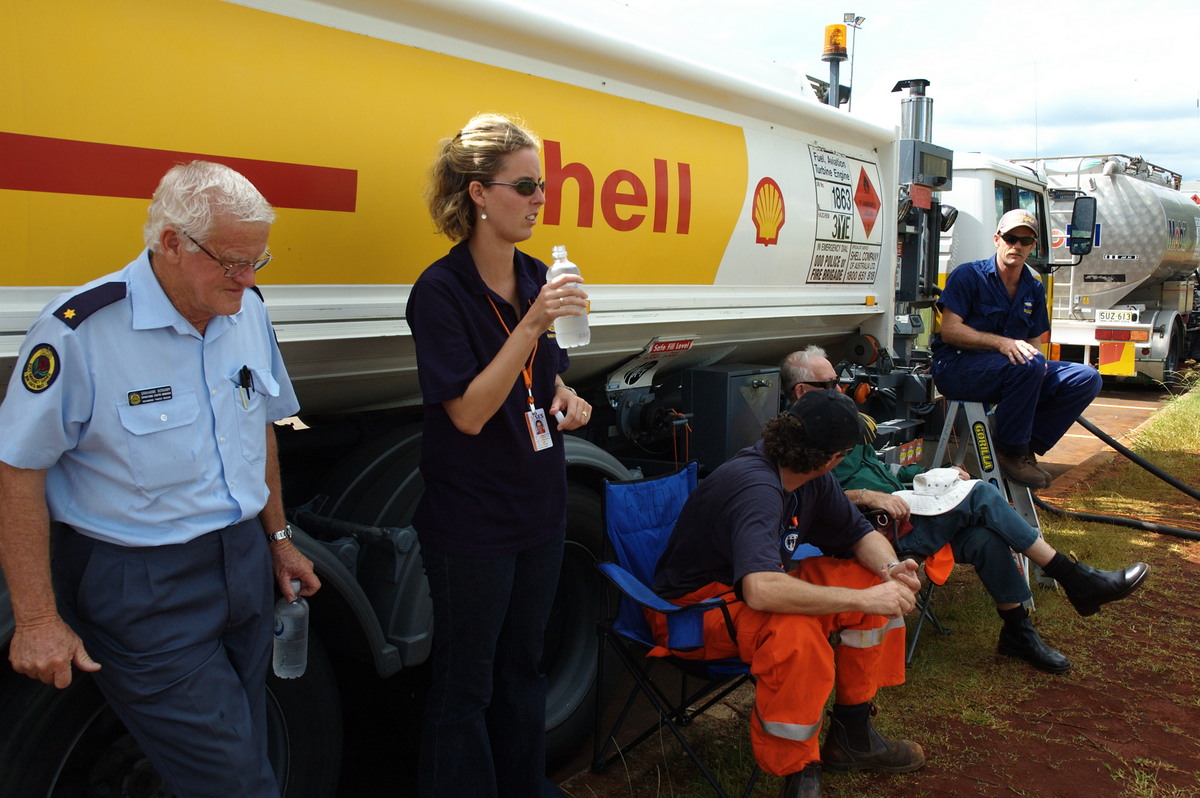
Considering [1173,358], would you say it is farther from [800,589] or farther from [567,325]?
[567,325]

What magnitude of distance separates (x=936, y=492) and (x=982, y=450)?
3.46 feet

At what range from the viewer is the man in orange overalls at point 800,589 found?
2.57 metres

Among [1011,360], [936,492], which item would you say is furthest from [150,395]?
[1011,360]

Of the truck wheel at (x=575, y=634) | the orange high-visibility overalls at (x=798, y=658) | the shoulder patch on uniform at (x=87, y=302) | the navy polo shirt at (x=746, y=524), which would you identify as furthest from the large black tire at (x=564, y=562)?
the shoulder patch on uniform at (x=87, y=302)

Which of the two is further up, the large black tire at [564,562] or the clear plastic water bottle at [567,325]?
the clear plastic water bottle at [567,325]

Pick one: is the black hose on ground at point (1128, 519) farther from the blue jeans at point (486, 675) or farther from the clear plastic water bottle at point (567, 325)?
the clear plastic water bottle at point (567, 325)

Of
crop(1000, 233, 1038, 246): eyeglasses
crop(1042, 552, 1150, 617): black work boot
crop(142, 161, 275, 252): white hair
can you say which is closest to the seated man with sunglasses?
crop(1042, 552, 1150, 617): black work boot

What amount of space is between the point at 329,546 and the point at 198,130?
Answer: 44.0 inches

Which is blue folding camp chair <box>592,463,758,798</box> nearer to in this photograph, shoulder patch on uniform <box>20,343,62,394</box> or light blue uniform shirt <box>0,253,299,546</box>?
light blue uniform shirt <box>0,253,299,546</box>

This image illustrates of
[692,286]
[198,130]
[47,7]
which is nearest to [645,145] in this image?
[692,286]

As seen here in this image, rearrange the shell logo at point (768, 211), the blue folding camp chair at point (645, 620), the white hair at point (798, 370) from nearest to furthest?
the blue folding camp chair at point (645, 620)
the shell logo at point (768, 211)
the white hair at point (798, 370)

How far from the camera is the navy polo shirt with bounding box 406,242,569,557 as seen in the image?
2053 millimetres

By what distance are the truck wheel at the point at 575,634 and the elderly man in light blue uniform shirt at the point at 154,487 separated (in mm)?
1482

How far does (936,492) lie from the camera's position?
3.79 metres
